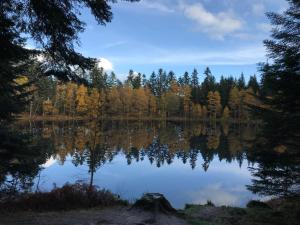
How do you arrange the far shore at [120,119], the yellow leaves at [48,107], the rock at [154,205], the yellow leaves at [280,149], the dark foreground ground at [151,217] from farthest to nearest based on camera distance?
the yellow leaves at [48,107], the far shore at [120,119], the yellow leaves at [280,149], the rock at [154,205], the dark foreground ground at [151,217]

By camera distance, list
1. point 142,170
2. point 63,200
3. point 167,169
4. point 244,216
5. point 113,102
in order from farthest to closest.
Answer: point 113,102 < point 167,169 < point 142,170 < point 63,200 < point 244,216

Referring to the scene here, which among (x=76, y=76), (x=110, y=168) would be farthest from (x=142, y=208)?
(x=110, y=168)

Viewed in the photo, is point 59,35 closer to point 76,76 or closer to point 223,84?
point 76,76

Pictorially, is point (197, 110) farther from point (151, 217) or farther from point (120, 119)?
point (151, 217)

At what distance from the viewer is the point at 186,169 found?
2830cm

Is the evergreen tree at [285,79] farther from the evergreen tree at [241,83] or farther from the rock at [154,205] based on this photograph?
the evergreen tree at [241,83]

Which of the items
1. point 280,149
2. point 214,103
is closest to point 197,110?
point 214,103

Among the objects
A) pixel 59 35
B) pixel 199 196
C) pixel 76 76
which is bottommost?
pixel 199 196

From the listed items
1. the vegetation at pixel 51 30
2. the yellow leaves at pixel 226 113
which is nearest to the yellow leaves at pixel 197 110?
the yellow leaves at pixel 226 113

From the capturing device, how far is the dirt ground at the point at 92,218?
866cm

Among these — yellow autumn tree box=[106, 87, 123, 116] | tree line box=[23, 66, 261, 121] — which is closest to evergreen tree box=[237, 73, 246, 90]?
tree line box=[23, 66, 261, 121]

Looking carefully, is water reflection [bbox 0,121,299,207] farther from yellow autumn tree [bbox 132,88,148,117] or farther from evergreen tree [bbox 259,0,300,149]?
yellow autumn tree [bbox 132,88,148,117]

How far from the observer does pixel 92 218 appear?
915 centimetres

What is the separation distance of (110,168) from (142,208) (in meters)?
17.7
